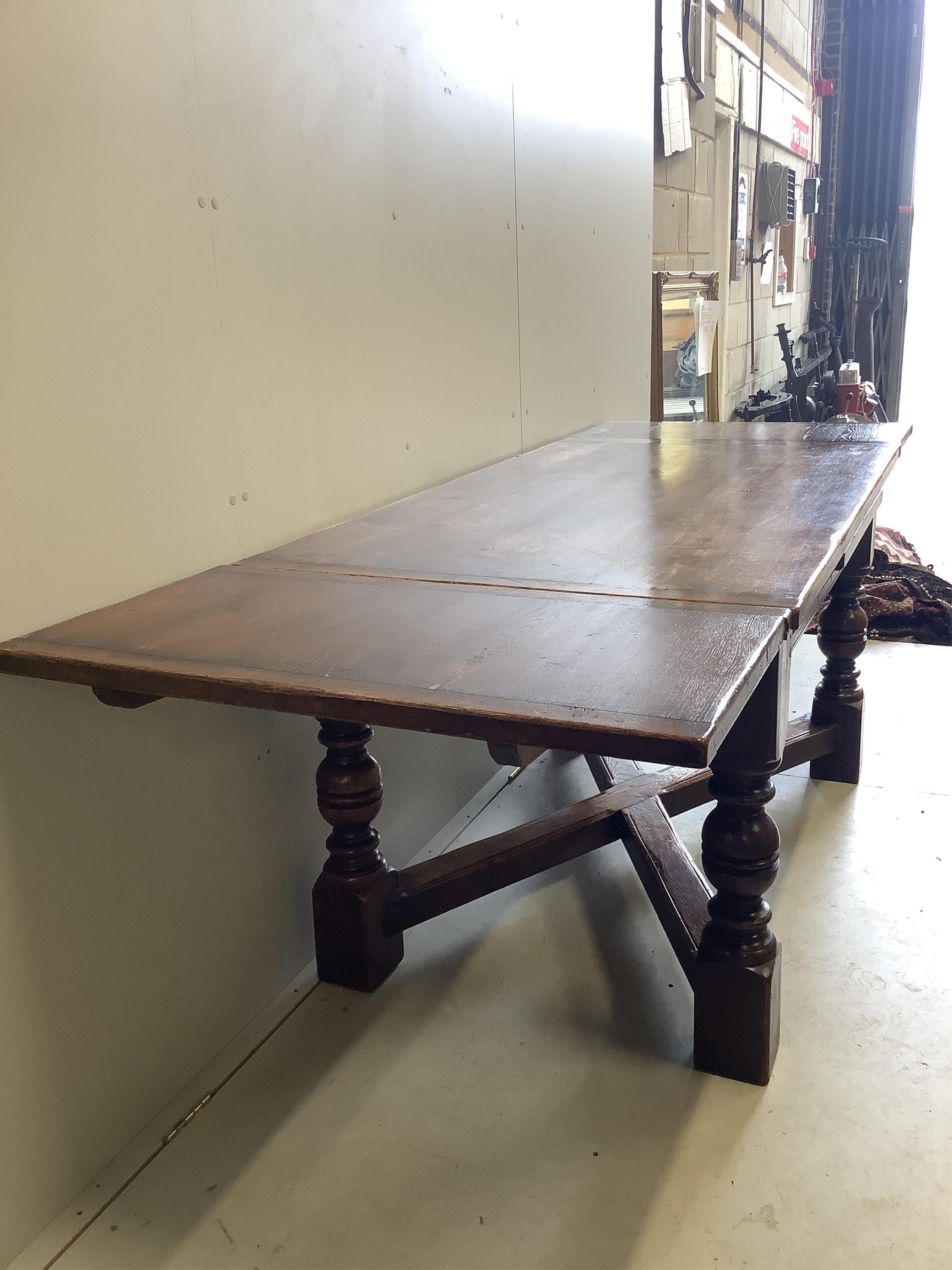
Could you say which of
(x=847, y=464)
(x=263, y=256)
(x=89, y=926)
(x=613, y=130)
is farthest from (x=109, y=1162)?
(x=613, y=130)

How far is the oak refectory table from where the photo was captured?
926mm

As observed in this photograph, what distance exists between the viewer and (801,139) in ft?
22.5

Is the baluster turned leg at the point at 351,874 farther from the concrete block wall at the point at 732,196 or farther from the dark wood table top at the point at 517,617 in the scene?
the concrete block wall at the point at 732,196

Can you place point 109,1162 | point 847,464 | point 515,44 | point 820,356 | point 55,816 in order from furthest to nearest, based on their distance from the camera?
point 820,356, point 515,44, point 847,464, point 109,1162, point 55,816

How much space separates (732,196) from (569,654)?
4581 mm

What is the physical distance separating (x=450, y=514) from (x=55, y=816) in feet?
2.60

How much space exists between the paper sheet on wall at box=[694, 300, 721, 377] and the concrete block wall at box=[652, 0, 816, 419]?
168 millimetres

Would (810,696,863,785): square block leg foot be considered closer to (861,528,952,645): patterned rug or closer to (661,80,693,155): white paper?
(861,528,952,645): patterned rug

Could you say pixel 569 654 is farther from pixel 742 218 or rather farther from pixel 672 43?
pixel 742 218

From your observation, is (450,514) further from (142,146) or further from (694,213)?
(694,213)

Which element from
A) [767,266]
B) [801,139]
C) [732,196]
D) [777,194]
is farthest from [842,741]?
[801,139]

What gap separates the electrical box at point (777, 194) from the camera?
566 cm

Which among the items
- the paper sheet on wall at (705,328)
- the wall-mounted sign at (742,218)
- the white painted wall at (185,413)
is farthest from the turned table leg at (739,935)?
the wall-mounted sign at (742,218)

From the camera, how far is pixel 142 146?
1.21 metres
